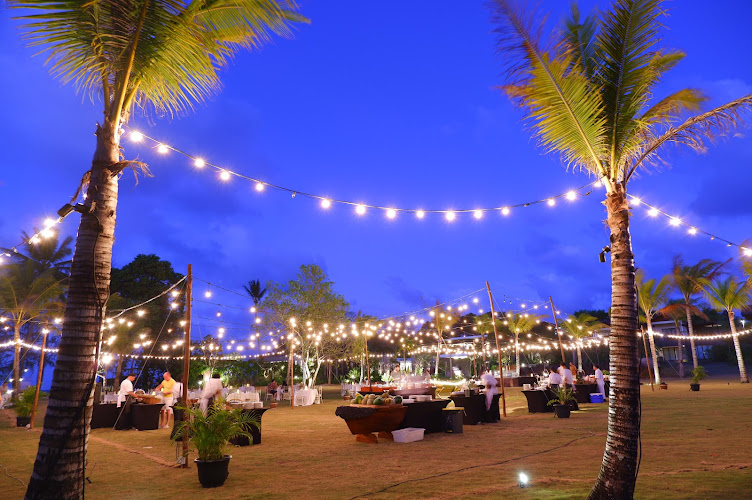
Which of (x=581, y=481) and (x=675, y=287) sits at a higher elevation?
(x=675, y=287)

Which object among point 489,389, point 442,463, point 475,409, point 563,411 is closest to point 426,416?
point 475,409

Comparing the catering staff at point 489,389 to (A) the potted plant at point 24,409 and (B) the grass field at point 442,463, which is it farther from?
(A) the potted plant at point 24,409

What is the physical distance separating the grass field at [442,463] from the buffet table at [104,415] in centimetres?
141

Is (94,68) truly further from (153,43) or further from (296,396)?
(296,396)

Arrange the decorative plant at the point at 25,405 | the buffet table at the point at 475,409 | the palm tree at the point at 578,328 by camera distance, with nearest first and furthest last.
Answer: the buffet table at the point at 475,409 < the decorative plant at the point at 25,405 < the palm tree at the point at 578,328

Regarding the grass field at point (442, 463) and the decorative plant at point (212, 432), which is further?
the decorative plant at point (212, 432)

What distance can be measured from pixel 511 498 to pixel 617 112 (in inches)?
172

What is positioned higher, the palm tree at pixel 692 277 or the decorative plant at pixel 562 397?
the palm tree at pixel 692 277

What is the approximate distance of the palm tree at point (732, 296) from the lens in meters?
23.8

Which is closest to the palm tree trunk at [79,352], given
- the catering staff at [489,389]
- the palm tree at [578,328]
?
the catering staff at [489,389]

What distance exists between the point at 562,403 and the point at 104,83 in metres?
12.8

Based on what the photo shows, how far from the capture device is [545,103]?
18.6ft

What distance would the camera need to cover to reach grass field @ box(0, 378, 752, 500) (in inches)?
219

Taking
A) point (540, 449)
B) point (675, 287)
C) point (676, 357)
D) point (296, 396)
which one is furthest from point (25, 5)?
point (676, 357)
